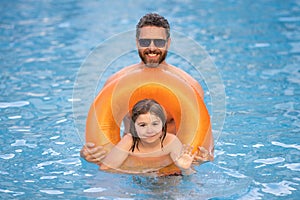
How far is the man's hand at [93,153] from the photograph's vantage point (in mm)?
4770

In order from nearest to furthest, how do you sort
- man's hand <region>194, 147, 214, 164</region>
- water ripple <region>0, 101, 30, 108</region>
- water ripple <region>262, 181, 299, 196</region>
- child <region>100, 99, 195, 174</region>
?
water ripple <region>262, 181, 299, 196</region>, child <region>100, 99, 195, 174</region>, man's hand <region>194, 147, 214, 164</region>, water ripple <region>0, 101, 30, 108</region>

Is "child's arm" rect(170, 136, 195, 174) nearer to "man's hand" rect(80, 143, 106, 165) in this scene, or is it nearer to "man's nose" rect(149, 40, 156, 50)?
"man's hand" rect(80, 143, 106, 165)

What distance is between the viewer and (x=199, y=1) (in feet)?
41.0

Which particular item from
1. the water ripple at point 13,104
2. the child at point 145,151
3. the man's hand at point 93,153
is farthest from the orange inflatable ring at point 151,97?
the water ripple at point 13,104

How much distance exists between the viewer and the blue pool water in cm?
464

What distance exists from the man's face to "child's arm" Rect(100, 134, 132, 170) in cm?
66

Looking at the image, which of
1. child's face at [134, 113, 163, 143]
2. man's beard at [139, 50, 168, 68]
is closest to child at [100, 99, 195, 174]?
child's face at [134, 113, 163, 143]

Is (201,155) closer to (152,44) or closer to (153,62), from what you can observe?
(153,62)

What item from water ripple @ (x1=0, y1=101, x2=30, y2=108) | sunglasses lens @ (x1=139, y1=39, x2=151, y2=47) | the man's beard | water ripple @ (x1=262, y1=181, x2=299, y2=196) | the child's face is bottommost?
water ripple @ (x1=262, y1=181, x2=299, y2=196)

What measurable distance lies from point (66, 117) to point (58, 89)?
1033mm

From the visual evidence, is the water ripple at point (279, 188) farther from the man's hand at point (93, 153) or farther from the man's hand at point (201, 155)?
the man's hand at point (93, 153)

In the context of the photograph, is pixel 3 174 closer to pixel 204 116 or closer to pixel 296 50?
pixel 204 116

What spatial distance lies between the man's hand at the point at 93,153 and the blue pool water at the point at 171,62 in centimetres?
13

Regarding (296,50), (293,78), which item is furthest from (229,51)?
(293,78)
